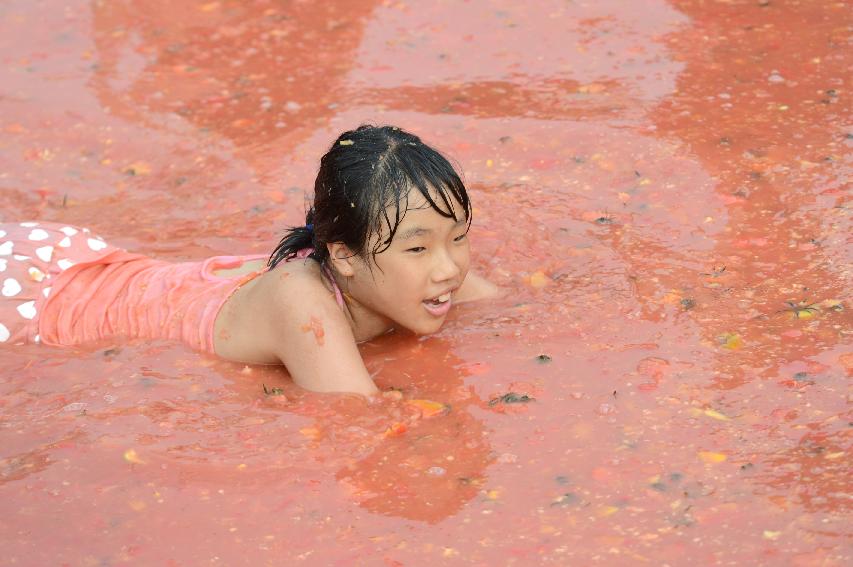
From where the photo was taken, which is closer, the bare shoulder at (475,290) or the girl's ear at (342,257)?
the girl's ear at (342,257)

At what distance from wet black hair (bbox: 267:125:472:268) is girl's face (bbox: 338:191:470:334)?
0.03 m

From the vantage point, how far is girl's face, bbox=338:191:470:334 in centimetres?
377

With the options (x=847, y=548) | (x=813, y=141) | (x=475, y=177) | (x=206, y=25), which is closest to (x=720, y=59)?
(x=813, y=141)

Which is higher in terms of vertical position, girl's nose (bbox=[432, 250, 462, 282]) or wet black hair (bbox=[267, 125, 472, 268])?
wet black hair (bbox=[267, 125, 472, 268])

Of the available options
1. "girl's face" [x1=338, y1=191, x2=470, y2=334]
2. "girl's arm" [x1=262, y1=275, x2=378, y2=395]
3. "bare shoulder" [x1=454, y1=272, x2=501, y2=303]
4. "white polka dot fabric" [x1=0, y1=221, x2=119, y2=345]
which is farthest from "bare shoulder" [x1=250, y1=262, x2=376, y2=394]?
"white polka dot fabric" [x1=0, y1=221, x2=119, y2=345]

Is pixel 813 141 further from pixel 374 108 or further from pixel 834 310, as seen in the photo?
pixel 374 108

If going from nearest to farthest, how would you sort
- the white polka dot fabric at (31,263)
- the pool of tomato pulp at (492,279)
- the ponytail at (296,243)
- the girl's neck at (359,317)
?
1. the pool of tomato pulp at (492,279)
2. the girl's neck at (359,317)
3. the ponytail at (296,243)
4. the white polka dot fabric at (31,263)

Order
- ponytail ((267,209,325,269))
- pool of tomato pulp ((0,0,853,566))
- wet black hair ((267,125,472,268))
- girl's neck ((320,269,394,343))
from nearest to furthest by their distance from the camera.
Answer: pool of tomato pulp ((0,0,853,566))
wet black hair ((267,125,472,268))
girl's neck ((320,269,394,343))
ponytail ((267,209,325,269))

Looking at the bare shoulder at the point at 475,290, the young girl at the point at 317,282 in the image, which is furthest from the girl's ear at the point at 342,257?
the bare shoulder at the point at 475,290

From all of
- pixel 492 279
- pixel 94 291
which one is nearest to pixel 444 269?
pixel 492 279

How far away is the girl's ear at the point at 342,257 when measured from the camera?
3923mm

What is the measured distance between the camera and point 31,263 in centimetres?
452

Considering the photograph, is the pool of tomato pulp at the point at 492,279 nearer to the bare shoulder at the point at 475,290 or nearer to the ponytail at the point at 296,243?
the bare shoulder at the point at 475,290

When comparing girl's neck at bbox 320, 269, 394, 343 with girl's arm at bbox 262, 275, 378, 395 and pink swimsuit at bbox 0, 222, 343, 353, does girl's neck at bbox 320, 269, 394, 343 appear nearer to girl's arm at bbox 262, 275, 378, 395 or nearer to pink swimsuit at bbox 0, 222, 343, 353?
girl's arm at bbox 262, 275, 378, 395
